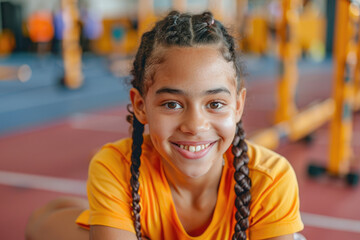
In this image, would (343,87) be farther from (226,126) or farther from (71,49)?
(71,49)

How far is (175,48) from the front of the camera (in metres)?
1.09

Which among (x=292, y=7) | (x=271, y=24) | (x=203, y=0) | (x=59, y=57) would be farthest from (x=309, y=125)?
(x=203, y=0)

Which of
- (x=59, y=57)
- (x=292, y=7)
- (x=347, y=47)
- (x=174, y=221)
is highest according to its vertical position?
(x=292, y=7)

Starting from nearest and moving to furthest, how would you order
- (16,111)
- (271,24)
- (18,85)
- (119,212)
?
(119,212), (16,111), (18,85), (271,24)

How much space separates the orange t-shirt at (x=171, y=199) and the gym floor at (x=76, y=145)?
0.37 m

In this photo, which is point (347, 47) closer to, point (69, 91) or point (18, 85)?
point (69, 91)

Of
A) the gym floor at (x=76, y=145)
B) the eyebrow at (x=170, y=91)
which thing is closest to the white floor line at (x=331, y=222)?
the gym floor at (x=76, y=145)

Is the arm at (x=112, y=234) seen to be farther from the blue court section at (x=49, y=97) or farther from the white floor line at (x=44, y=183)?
the blue court section at (x=49, y=97)

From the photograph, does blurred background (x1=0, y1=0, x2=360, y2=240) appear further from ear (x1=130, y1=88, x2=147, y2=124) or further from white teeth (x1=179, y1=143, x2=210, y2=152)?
white teeth (x1=179, y1=143, x2=210, y2=152)

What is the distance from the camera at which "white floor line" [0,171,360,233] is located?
2096mm

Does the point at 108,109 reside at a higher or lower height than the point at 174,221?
lower

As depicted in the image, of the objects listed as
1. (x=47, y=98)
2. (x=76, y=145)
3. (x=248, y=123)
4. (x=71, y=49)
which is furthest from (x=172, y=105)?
(x=71, y=49)

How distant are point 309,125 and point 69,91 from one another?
3.12m

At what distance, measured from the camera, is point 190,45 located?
1.08 metres
